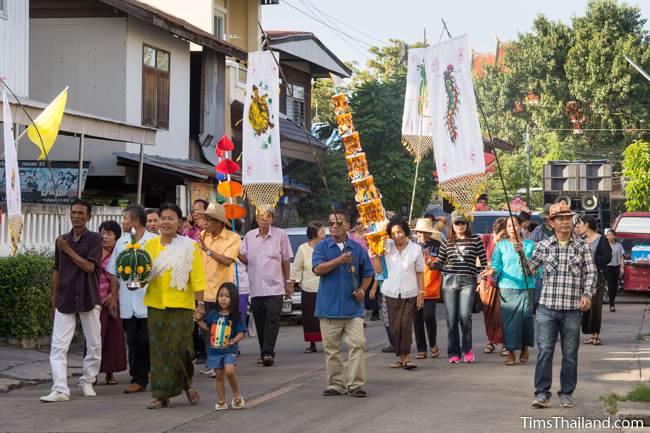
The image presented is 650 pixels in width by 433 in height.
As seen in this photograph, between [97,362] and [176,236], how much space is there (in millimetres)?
1754

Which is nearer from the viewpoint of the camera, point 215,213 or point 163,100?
point 215,213

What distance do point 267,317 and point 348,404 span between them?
398cm

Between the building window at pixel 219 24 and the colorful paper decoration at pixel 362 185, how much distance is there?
60.8 ft

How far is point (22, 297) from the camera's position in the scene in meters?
15.3

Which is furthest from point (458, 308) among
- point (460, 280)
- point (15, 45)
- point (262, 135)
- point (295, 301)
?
point (15, 45)

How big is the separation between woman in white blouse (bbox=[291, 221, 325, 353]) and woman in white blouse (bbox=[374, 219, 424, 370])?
235cm

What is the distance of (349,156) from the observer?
13672mm

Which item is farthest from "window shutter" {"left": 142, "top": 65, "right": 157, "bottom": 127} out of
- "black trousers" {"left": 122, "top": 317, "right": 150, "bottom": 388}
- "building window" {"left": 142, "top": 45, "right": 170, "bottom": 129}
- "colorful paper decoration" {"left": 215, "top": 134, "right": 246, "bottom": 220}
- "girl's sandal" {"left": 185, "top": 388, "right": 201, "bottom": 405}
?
"girl's sandal" {"left": 185, "top": 388, "right": 201, "bottom": 405}

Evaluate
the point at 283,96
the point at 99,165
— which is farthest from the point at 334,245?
the point at 283,96

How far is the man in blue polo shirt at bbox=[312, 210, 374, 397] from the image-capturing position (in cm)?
1141

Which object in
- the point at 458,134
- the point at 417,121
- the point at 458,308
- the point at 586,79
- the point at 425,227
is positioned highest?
the point at 586,79

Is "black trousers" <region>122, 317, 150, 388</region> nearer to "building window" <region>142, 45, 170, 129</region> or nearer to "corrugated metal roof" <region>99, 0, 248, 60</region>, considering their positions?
"corrugated metal roof" <region>99, 0, 248, 60</region>

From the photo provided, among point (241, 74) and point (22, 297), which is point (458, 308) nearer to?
point (22, 297)

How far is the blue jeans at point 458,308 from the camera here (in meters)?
14.4
